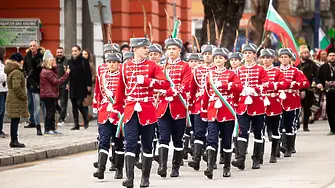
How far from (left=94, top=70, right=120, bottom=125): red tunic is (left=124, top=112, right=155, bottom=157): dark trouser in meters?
1.32

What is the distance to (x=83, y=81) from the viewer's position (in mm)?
25250

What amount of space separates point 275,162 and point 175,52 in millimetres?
3146

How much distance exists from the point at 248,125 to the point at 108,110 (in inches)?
103

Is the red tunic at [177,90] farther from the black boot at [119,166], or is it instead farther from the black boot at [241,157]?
the black boot at [241,157]

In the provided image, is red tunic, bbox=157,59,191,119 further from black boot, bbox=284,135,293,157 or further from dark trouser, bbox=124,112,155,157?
black boot, bbox=284,135,293,157

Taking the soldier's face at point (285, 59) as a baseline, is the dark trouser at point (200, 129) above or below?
below

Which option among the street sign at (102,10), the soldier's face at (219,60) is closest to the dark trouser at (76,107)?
the street sign at (102,10)

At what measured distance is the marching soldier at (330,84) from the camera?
24.9 metres

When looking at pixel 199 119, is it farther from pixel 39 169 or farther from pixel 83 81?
pixel 83 81

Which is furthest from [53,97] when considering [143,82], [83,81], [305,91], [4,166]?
[143,82]

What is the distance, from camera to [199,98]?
17625 mm

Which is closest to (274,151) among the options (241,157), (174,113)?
(241,157)

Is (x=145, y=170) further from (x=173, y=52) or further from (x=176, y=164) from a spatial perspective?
(x=173, y=52)

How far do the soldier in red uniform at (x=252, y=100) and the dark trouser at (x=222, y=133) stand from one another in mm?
996
